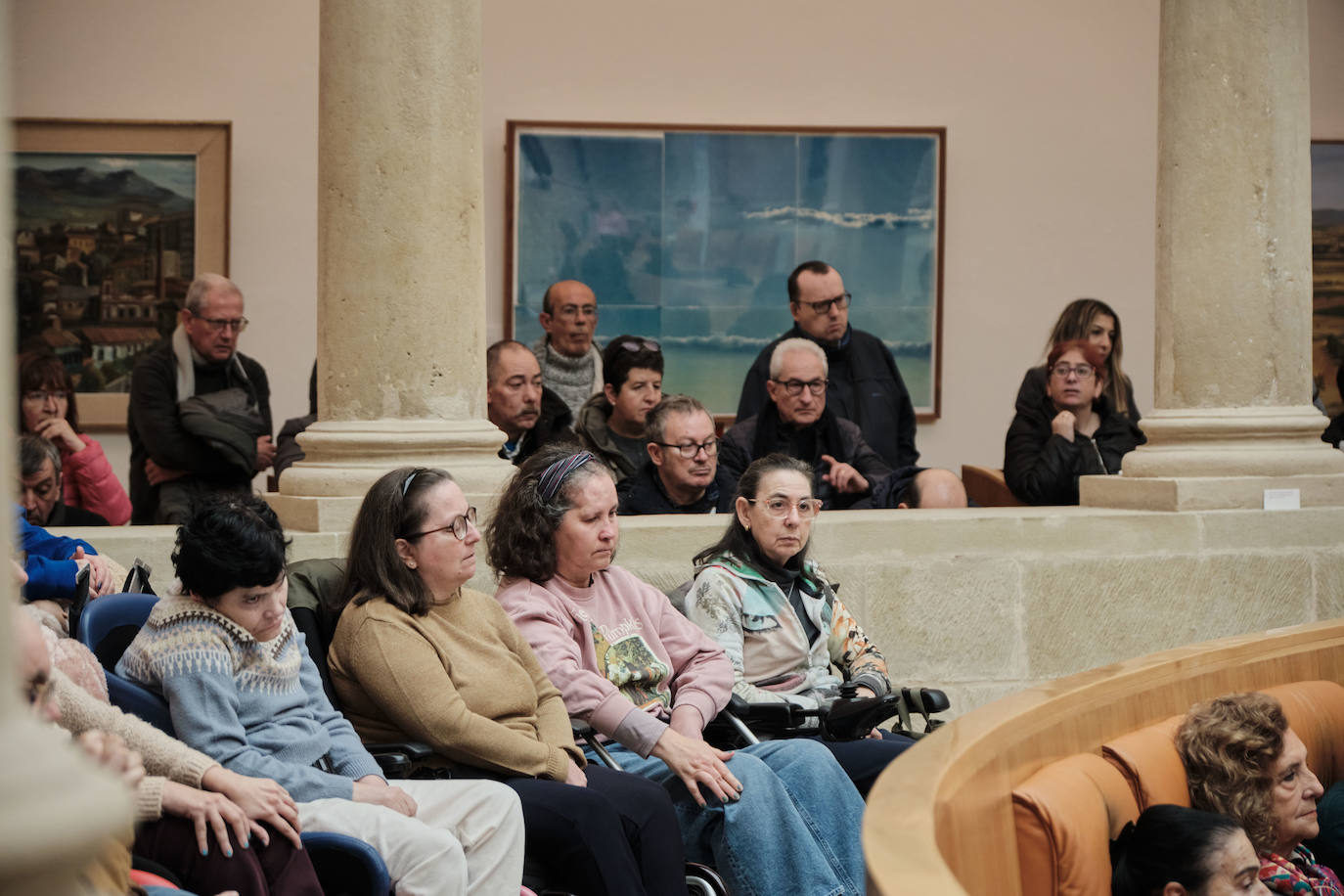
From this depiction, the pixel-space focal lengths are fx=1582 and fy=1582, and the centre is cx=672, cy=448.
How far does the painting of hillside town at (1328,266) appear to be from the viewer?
882 cm

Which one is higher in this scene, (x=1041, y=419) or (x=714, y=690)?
(x=1041, y=419)

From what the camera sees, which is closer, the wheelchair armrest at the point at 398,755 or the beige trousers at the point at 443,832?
the beige trousers at the point at 443,832

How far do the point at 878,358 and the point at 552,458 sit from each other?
2610mm

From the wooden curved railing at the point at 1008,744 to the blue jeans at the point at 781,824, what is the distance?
581 millimetres

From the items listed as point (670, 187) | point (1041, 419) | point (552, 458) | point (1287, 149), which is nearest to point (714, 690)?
point (552, 458)

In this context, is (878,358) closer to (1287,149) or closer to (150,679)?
(1287,149)

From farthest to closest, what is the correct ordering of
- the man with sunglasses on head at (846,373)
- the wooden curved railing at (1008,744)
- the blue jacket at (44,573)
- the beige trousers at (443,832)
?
the man with sunglasses on head at (846,373) < the blue jacket at (44,573) < the beige trousers at (443,832) < the wooden curved railing at (1008,744)

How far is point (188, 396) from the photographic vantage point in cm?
538

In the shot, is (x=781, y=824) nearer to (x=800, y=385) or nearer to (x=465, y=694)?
(x=465, y=694)

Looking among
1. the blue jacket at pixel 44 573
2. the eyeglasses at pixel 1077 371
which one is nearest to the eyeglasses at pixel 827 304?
the eyeglasses at pixel 1077 371

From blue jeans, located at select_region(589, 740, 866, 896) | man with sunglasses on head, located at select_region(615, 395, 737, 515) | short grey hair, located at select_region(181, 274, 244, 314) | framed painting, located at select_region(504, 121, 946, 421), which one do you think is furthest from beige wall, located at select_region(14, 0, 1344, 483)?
blue jeans, located at select_region(589, 740, 866, 896)

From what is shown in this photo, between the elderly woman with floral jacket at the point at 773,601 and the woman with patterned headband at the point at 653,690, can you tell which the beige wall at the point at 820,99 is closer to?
the elderly woman with floral jacket at the point at 773,601

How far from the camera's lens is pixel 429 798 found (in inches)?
124

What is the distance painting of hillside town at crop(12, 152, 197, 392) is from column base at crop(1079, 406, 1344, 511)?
488cm
